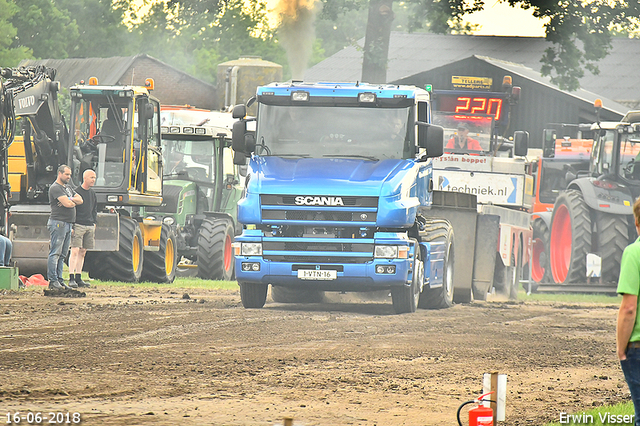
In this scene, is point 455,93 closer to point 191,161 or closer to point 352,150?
point 191,161

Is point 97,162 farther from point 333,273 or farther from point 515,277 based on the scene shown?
point 515,277

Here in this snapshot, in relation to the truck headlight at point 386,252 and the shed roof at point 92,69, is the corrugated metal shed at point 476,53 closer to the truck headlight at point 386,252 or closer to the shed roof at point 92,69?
the shed roof at point 92,69

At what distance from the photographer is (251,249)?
14.7 metres

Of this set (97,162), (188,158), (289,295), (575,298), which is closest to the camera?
(289,295)

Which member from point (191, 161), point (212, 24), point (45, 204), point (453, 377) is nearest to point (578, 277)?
point (191, 161)

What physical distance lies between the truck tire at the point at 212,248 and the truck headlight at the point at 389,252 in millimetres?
7793

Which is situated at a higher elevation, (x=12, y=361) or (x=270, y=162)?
(x=270, y=162)

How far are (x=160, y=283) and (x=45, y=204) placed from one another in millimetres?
2672

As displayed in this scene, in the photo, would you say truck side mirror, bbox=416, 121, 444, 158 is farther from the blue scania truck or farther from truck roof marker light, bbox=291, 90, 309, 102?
truck roof marker light, bbox=291, 90, 309, 102

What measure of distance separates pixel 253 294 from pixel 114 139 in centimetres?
538

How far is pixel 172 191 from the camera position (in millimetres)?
22250

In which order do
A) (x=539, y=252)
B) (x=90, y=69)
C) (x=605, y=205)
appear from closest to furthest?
1. (x=605, y=205)
2. (x=539, y=252)
3. (x=90, y=69)

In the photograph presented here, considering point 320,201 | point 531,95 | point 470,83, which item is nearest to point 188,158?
point 470,83

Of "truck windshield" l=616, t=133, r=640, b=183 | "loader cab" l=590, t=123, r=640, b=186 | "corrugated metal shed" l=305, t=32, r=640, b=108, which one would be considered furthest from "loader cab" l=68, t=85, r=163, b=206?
"corrugated metal shed" l=305, t=32, r=640, b=108
